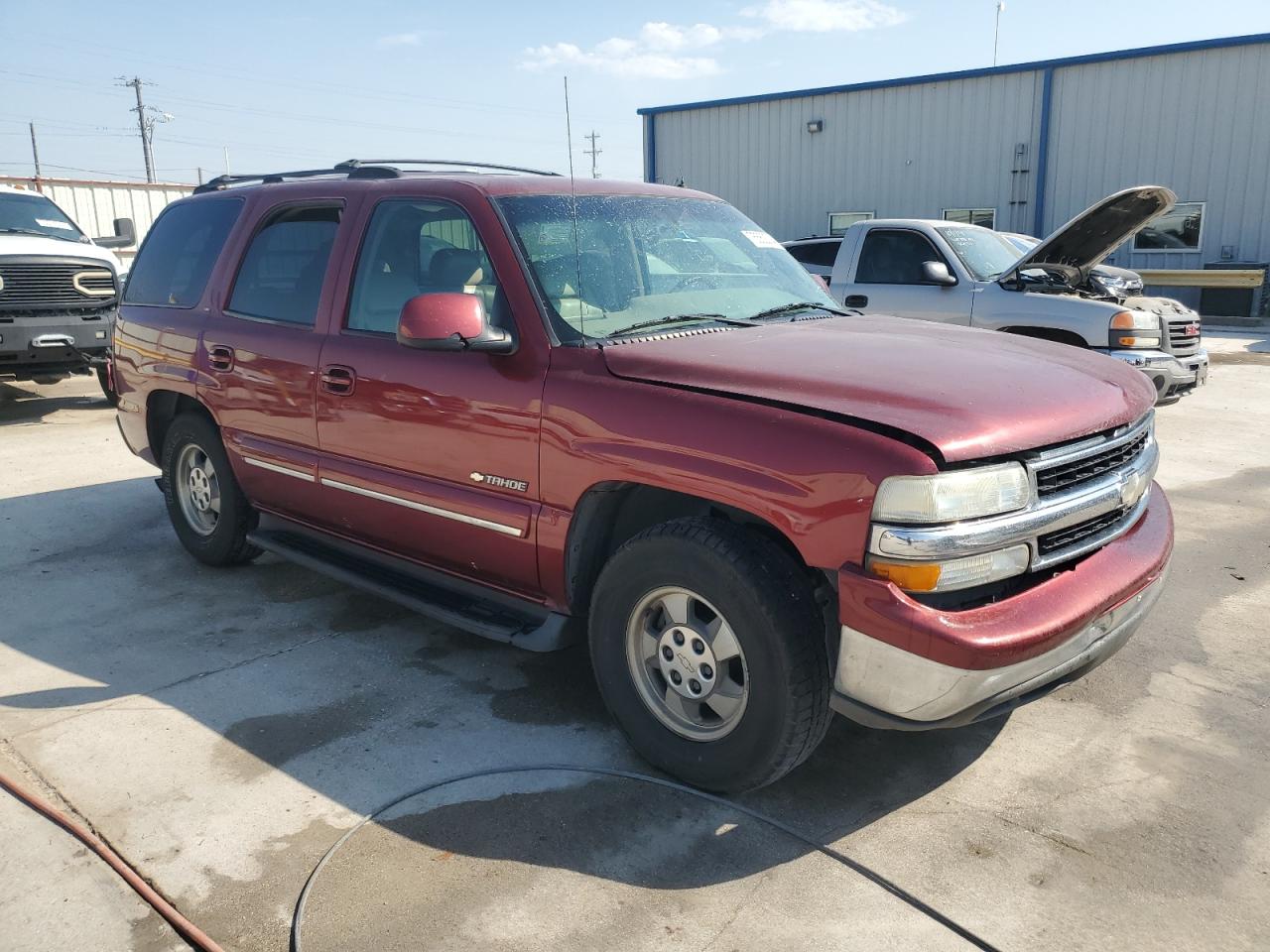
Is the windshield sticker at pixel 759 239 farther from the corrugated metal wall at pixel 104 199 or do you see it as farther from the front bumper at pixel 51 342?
the corrugated metal wall at pixel 104 199

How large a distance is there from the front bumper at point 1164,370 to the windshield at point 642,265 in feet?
14.2

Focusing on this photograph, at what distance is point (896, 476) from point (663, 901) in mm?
1241

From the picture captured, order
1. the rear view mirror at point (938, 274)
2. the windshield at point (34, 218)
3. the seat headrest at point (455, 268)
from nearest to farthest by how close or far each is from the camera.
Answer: the seat headrest at point (455, 268) < the rear view mirror at point (938, 274) < the windshield at point (34, 218)

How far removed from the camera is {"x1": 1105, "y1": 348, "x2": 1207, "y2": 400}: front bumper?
7.55 metres

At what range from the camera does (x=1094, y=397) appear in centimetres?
304

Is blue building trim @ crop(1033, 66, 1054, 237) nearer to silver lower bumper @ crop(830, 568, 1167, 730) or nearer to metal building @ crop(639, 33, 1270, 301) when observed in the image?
metal building @ crop(639, 33, 1270, 301)

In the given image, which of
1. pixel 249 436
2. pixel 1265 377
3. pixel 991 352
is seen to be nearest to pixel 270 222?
pixel 249 436

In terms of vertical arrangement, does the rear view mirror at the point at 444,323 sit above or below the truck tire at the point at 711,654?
above

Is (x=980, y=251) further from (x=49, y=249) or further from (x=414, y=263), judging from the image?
(x=49, y=249)

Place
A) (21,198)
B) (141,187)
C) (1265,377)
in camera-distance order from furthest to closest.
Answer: (141,187) < (1265,377) < (21,198)

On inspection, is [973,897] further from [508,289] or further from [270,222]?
→ [270,222]

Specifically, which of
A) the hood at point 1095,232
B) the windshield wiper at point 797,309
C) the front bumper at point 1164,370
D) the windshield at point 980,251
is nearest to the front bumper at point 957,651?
the windshield wiper at point 797,309

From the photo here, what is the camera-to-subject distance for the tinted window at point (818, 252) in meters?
10.2

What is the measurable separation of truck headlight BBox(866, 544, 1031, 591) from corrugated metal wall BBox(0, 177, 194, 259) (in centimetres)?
1927
